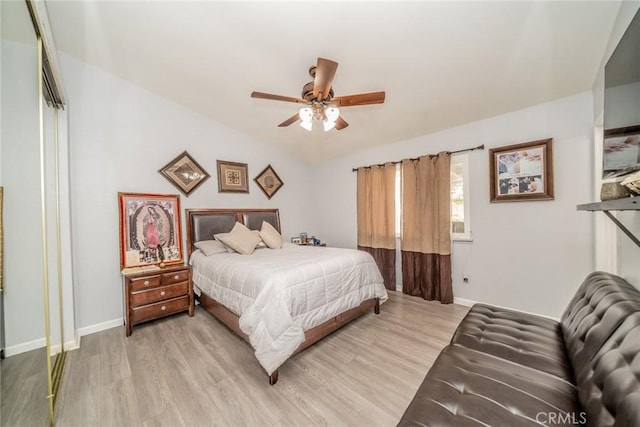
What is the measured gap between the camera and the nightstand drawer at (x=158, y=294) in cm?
261

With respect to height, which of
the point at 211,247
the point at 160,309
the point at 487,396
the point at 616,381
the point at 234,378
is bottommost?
the point at 234,378

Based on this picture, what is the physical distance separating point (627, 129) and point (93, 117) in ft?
14.9

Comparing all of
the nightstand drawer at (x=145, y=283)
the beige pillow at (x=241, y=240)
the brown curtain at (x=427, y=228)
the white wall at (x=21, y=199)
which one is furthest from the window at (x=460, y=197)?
the white wall at (x=21, y=199)

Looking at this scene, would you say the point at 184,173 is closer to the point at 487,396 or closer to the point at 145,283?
the point at 145,283

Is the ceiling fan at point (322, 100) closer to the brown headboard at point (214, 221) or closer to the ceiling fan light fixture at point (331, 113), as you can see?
the ceiling fan light fixture at point (331, 113)

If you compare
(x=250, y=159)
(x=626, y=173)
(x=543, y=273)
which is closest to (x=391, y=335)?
(x=543, y=273)

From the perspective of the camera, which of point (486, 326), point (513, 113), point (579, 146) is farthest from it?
point (513, 113)

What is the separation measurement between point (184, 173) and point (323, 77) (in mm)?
2650

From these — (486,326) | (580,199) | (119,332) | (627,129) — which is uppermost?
(627,129)

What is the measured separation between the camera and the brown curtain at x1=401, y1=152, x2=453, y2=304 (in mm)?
3264

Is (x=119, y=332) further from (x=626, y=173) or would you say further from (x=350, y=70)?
(x=626, y=173)

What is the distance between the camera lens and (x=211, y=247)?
3211 millimetres

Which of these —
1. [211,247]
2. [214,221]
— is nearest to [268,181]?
[214,221]

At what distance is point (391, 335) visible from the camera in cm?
249
